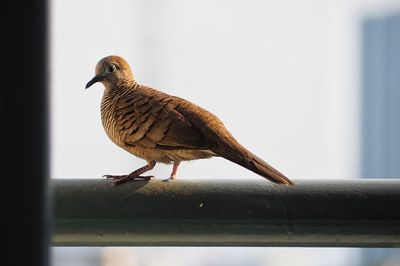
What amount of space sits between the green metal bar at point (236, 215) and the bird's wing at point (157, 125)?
138 cm

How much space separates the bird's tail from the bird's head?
1.09 m

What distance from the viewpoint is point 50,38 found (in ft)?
1.55

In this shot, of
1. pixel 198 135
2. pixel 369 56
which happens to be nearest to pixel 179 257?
pixel 198 135

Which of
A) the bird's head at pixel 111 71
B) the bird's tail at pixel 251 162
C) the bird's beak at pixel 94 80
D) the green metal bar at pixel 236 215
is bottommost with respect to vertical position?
the bird's tail at pixel 251 162

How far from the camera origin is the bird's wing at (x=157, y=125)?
2.81 m

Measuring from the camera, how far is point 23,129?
1.47 ft

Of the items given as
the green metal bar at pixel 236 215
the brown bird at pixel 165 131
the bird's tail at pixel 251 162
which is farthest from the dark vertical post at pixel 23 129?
the brown bird at pixel 165 131

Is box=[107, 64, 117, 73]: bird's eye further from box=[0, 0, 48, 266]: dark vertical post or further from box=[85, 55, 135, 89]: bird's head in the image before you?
box=[0, 0, 48, 266]: dark vertical post

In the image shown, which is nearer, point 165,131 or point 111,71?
point 165,131

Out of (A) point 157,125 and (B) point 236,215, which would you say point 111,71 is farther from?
(B) point 236,215

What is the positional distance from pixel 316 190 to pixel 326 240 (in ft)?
0.30

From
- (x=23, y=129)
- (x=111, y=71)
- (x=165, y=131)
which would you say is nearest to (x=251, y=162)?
(x=165, y=131)

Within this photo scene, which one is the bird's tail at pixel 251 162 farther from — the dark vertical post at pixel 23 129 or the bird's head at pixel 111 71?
the dark vertical post at pixel 23 129

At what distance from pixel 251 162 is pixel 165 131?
0.52 meters
